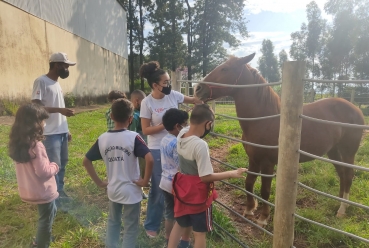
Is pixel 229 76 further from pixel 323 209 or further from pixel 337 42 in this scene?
pixel 337 42

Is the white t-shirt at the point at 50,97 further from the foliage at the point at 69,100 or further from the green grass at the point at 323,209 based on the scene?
the foliage at the point at 69,100

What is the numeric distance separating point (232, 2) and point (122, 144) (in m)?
30.4

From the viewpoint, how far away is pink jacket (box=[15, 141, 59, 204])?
6.80ft

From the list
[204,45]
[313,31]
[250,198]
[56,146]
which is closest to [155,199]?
[250,198]

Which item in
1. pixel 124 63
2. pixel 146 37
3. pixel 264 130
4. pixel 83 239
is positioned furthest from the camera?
pixel 146 37

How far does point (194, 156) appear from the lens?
6.23ft

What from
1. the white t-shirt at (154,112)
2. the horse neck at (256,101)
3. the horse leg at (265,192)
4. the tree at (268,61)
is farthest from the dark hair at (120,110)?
the tree at (268,61)

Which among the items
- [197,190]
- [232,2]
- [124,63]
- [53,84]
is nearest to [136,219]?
[197,190]

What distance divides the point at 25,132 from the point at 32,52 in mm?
9835

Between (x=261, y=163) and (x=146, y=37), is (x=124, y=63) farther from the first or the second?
(x=261, y=163)

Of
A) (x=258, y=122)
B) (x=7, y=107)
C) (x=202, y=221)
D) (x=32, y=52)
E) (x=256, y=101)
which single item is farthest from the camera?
(x=32, y=52)

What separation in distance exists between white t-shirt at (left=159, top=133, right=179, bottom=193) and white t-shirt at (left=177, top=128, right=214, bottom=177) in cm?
24

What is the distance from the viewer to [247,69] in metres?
3.17

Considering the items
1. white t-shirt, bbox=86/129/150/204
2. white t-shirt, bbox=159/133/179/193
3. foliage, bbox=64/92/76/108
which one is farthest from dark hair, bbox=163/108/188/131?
foliage, bbox=64/92/76/108
